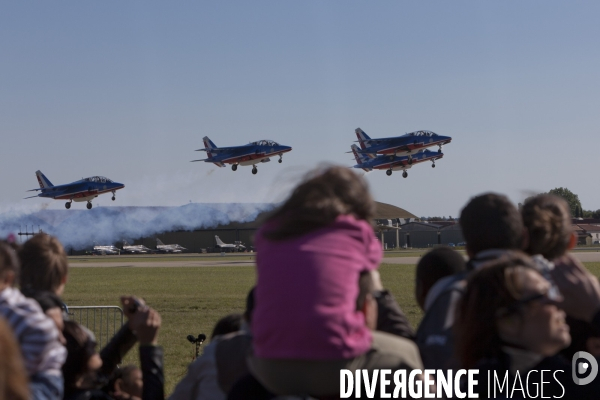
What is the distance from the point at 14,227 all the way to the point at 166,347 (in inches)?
3622

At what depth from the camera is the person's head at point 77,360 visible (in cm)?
490

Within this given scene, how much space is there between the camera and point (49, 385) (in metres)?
3.96

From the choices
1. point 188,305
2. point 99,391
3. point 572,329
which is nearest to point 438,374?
point 572,329

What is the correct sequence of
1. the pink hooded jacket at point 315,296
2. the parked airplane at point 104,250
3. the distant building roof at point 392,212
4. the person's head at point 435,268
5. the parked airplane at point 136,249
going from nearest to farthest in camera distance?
the pink hooded jacket at point 315,296, the person's head at point 435,268, the parked airplane at point 104,250, the parked airplane at point 136,249, the distant building roof at point 392,212

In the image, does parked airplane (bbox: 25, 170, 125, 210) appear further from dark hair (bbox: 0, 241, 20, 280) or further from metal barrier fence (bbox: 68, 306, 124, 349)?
dark hair (bbox: 0, 241, 20, 280)

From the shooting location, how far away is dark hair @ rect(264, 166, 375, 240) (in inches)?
135

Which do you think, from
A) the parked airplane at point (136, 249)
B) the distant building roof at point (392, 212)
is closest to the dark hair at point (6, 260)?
the parked airplane at point (136, 249)

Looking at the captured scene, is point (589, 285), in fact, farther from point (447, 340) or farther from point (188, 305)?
point (188, 305)

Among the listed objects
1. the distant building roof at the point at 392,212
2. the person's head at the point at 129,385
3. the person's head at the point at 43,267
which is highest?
the distant building roof at the point at 392,212

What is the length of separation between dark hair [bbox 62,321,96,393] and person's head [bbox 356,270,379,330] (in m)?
2.23

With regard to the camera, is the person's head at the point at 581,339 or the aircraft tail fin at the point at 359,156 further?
the aircraft tail fin at the point at 359,156

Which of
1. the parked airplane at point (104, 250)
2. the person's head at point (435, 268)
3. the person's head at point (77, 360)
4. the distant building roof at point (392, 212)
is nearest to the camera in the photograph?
the person's head at point (77, 360)

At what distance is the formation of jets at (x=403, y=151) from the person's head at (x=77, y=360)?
241 ft

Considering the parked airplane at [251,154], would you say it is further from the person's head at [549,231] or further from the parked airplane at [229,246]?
the person's head at [549,231]
